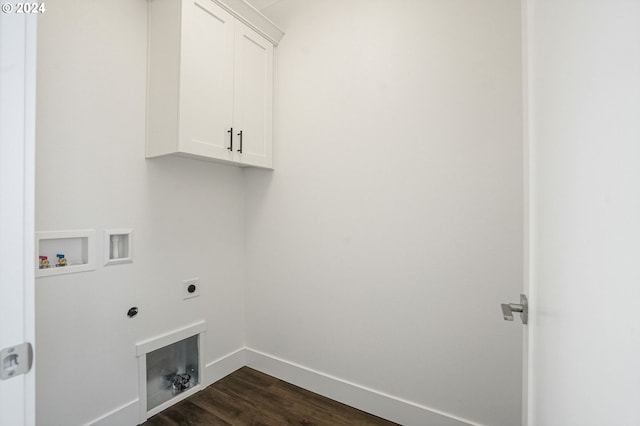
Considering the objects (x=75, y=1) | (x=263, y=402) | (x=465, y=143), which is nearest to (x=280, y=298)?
(x=263, y=402)

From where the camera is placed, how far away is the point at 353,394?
1805 mm

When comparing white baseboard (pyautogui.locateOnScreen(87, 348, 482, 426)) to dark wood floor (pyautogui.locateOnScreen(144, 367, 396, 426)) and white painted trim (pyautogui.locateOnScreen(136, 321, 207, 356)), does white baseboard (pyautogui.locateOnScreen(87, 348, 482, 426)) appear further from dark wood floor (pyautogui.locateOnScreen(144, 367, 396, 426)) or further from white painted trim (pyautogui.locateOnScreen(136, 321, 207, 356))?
white painted trim (pyautogui.locateOnScreen(136, 321, 207, 356))

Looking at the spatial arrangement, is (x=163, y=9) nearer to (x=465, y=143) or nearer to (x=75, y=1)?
(x=75, y=1)

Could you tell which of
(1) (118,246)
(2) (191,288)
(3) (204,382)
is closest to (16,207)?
(1) (118,246)

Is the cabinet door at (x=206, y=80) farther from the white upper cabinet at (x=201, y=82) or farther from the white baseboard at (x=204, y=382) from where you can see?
the white baseboard at (x=204, y=382)

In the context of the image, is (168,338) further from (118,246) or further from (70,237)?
(70,237)

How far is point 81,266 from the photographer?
144cm

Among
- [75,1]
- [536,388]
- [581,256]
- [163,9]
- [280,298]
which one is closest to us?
[581,256]

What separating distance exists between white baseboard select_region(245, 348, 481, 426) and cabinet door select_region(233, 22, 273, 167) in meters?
1.57

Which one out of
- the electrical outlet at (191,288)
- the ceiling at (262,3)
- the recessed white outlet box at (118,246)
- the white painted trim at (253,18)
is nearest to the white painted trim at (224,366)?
the electrical outlet at (191,288)

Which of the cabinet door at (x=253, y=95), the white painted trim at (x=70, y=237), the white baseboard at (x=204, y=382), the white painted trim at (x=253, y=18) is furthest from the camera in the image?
the cabinet door at (x=253, y=95)

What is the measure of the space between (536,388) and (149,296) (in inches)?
76.6

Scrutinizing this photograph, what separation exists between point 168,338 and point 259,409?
761 millimetres

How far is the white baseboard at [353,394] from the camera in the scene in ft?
5.11
